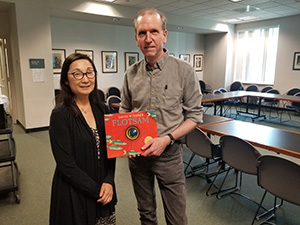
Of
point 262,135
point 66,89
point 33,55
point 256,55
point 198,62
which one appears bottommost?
point 262,135

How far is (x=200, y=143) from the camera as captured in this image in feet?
8.93

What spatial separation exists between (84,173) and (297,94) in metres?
6.85

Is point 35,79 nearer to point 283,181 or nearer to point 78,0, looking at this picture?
point 78,0

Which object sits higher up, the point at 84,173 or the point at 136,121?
the point at 136,121

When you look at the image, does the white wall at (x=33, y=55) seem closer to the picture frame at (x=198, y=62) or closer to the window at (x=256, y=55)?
the picture frame at (x=198, y=62)

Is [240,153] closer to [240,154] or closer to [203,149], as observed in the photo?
[240,154]

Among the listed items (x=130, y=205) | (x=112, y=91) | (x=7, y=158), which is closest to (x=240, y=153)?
(x=130, y=205)

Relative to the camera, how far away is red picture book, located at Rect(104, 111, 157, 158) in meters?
1.18

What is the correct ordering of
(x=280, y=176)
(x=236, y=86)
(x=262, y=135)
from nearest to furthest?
(x=280, y=176), (x=262, y=135), (x=236, y=86)

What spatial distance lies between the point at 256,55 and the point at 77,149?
871 cm

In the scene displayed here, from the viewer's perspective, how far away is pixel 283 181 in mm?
1839

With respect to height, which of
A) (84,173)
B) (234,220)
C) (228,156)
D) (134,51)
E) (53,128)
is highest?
(134,51)

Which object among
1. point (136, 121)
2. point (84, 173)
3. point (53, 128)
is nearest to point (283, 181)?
point (136, 121)

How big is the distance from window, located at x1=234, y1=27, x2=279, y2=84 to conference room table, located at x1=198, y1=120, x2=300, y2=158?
19.6ft
